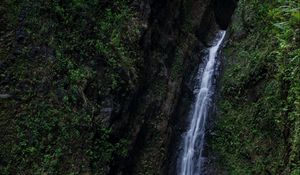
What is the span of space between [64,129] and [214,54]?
8354 millimetres

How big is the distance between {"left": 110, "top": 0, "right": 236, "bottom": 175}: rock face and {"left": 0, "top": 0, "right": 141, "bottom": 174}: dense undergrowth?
0.79m

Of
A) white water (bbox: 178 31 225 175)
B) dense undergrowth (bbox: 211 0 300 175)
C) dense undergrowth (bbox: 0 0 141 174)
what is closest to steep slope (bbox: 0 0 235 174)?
dense undergrowth (bbox: 0 0 141 174)

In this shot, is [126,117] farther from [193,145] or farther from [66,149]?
[193,145]

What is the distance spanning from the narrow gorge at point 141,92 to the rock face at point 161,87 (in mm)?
45

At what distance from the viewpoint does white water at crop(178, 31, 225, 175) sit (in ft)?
39.5

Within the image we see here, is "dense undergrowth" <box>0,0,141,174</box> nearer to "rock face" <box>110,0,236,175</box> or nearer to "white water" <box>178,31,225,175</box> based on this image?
"rock face" <box>110,0,236,175</box>

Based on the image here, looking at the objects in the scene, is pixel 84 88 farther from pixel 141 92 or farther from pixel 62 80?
pixel 141 92

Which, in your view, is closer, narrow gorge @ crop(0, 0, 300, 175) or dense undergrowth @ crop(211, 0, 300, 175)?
narrow gorge @ crop(0, 0, 300, 175)

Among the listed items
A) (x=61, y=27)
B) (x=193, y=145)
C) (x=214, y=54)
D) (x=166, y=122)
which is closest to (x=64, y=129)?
(x=61, y=27)

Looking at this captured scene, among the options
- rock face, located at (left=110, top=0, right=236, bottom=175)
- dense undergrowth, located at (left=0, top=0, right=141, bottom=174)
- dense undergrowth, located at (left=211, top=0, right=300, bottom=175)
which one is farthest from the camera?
rock face, located at (left=110, top=0, right=236, bottom=175)

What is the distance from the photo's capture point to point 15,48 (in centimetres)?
928

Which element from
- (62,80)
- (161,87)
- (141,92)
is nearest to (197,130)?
(161,87)

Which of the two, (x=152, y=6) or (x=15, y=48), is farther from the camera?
(x=152, y=6)

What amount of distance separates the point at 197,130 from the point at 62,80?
5.54 metres
